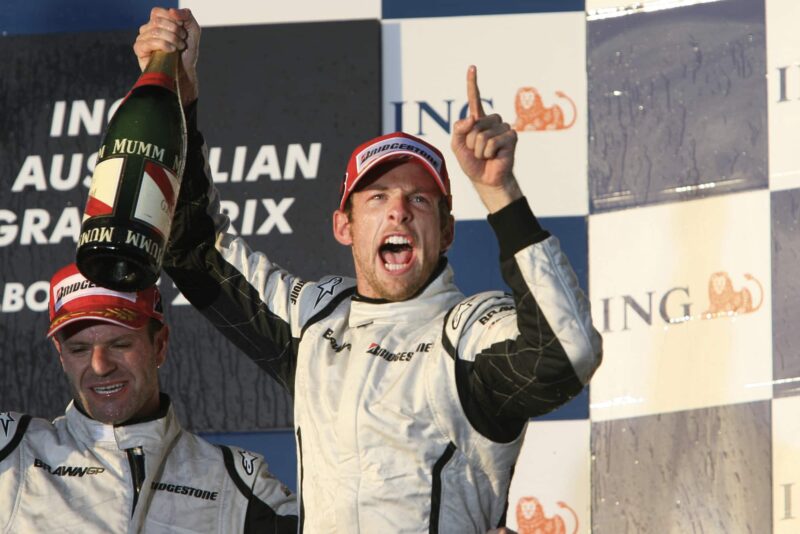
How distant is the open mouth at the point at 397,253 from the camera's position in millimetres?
1670

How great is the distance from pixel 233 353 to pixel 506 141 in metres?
1.08

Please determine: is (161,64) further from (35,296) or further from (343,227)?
(35,296)

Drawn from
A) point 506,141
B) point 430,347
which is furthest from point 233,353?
point 506,141

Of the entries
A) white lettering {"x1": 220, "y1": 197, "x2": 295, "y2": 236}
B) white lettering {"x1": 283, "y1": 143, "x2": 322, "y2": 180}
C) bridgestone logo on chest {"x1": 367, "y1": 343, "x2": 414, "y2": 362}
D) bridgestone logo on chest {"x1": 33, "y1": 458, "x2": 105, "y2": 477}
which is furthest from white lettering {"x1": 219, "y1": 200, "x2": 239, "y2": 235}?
bridgestone logo on chest {"x1": 367, "y1": 343, "x2": 414, "y2": 362}

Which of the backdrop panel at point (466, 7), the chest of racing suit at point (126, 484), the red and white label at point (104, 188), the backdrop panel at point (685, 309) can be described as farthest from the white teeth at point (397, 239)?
the backdrop panel at point (466, 7)

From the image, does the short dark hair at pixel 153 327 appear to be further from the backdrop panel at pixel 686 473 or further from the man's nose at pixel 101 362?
the backdrop panel at pixel 686 473

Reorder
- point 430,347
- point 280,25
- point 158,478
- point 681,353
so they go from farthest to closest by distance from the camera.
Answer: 1. point 280,25
2. point 681,353
3. point 158,478
4. point 430,347

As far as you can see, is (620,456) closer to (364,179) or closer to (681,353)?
(681,353)

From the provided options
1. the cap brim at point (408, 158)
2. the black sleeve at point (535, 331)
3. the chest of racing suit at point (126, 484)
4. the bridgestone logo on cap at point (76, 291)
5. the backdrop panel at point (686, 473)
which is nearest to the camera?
the black sleeve at point (535, 331)

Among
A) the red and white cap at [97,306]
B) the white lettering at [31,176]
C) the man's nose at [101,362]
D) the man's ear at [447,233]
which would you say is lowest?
the man's nose at [101,362]

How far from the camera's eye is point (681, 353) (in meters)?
2.32

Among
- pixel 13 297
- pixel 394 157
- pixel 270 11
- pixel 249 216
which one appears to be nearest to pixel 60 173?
pixel 13 297

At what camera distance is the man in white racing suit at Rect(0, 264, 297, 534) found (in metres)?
1.93

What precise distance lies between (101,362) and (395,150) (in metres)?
0.59
